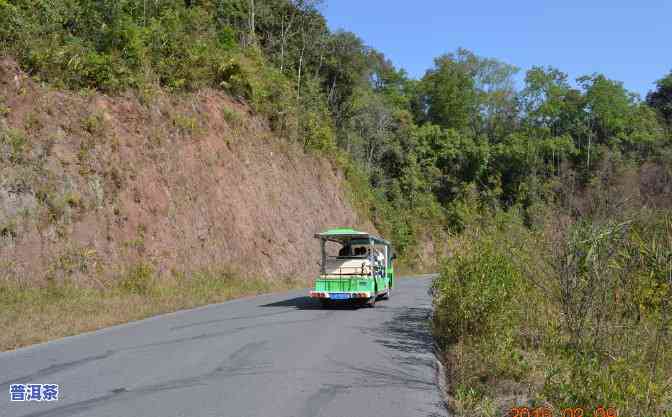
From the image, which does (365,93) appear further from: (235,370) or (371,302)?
(235,370)

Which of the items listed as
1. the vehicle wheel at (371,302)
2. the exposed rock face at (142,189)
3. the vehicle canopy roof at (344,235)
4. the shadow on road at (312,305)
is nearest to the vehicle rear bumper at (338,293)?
the shadow on road at (312,305)

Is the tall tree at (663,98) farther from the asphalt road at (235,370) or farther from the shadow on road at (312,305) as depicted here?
the asphalt road at (235,370)

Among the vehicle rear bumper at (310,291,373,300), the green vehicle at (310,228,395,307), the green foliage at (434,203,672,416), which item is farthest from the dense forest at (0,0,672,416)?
the vehicle rear bumper at (310,291,373,300)

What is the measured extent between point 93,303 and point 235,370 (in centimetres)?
817

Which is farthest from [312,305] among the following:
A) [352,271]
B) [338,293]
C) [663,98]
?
[663,98]

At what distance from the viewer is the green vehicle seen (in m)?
17.5

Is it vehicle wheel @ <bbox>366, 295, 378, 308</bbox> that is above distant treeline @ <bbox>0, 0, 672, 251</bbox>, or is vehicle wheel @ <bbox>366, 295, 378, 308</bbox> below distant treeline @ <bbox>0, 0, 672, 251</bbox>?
below

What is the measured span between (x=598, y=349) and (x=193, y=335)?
24.7ft

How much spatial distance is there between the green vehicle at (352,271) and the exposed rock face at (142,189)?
6578mm

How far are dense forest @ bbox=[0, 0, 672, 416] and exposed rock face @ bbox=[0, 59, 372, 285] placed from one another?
139cm

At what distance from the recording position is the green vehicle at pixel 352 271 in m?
17.5

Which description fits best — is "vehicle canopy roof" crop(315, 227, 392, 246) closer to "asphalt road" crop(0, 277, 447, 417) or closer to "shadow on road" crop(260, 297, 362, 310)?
"shadow on road" crop(260, 297, 362, 310)

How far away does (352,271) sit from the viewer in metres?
18.4

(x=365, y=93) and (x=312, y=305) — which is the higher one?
(x=365, y=93)
